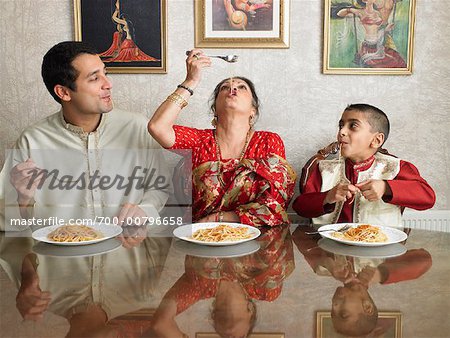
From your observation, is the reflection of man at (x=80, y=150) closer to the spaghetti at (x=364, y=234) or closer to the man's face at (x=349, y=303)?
the spaghetti at (x=364, y=234)

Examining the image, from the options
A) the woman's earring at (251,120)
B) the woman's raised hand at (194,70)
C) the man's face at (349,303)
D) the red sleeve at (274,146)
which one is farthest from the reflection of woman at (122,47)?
the man's face at (349,303)

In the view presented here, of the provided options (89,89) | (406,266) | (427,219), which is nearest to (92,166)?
(89,89)

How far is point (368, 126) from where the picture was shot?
2266mm

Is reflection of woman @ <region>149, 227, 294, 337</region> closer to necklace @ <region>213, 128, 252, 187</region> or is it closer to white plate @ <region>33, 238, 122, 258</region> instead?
white plate @ <region>33, 238, 122, 258</region>

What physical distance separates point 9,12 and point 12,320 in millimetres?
1905

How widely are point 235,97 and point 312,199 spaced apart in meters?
0.53

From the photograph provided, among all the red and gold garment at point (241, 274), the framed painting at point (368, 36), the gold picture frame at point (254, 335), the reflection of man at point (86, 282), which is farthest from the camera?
the framed painting at point (368, 36)

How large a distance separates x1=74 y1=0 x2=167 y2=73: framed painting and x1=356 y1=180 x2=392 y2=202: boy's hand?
3.73ft

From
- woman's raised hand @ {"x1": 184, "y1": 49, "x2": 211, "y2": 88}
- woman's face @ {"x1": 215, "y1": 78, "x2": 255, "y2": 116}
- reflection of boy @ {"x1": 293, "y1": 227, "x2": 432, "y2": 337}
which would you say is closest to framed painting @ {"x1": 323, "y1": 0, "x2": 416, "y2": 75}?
woman's face @ {"x1": 215, "y1": 78, "x2": 255, "y2": 116}

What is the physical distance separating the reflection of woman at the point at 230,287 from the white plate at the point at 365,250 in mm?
133

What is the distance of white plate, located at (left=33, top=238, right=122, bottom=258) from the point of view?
5.38 ft

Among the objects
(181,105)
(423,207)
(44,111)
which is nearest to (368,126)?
(423,207)

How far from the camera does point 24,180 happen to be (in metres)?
1.95

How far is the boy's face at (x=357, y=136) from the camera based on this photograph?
2256mm
